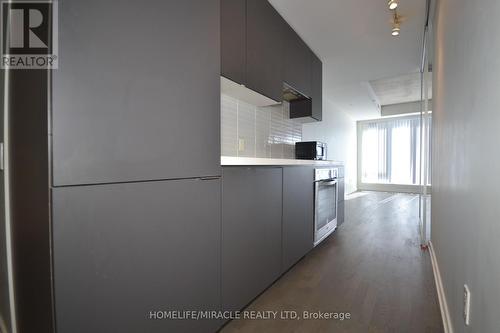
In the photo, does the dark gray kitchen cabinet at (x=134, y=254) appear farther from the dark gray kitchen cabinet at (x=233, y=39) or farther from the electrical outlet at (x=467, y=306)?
the electrical outlet at (x=467, y=306)

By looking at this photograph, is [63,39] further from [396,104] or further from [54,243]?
[396,104]

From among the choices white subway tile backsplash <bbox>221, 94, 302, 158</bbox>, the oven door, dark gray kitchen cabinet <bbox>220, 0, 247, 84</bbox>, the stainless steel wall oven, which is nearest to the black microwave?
white subway tile backsplash <bbox>221, 94, 302, 158</bbox>

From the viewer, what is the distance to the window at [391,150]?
7.86 meters

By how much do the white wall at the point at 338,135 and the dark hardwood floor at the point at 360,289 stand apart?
2.84 m

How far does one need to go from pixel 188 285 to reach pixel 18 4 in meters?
1.28

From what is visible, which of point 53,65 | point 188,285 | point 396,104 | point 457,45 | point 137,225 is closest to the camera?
point 53,65

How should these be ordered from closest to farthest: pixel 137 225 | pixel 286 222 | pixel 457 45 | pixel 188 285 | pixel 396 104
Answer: pixel 137 225 < pixel 188 285 < pixel 457 45 < pixel 286 222 < pixel 396 104

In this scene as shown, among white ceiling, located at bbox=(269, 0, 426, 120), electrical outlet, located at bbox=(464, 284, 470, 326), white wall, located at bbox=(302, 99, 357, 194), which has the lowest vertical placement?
electrical outlet, located at bbox=(464, 284, 470, 326)

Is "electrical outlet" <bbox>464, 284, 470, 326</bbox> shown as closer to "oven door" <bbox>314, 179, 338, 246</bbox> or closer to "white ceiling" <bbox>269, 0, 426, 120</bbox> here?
"oven door" <bbox>314, 179, 338, 246</bbox>

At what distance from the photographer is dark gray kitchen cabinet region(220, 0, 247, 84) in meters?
1.65

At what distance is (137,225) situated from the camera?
95 cm

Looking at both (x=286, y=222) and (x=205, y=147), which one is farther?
(x=286, y=222)

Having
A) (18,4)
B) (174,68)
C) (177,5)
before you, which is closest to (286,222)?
(174,68)

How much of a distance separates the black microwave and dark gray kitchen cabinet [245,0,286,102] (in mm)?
1296
